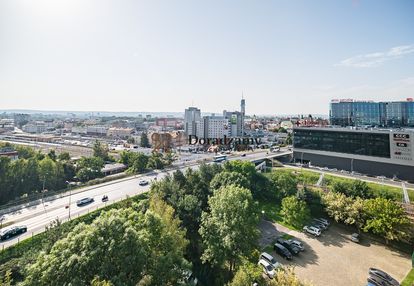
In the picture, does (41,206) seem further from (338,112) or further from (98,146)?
(338,112)

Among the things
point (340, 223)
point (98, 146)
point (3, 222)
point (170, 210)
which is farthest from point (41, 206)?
point (340, 223)

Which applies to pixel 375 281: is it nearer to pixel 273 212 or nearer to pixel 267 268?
pixel 267 268

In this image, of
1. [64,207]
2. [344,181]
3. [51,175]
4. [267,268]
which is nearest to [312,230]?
[267,268]

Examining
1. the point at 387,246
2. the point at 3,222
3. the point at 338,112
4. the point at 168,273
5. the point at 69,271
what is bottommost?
the point at 387,246

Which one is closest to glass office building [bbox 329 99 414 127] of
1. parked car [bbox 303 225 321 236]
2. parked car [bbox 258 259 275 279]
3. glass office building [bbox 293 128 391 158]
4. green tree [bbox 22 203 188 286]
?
glass office building [bbox 293 128 391 158]

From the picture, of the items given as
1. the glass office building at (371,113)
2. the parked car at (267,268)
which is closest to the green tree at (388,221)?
the parked car at (267,268)

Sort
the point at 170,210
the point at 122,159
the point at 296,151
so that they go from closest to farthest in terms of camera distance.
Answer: the point at 170,210 < the point at 122,159 < the point at 296,151
